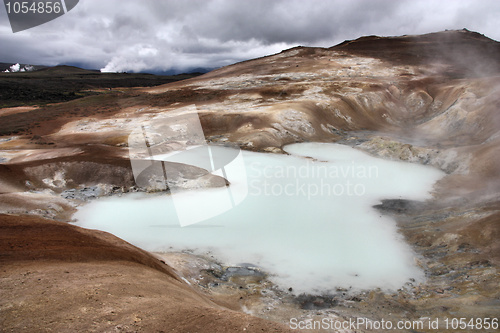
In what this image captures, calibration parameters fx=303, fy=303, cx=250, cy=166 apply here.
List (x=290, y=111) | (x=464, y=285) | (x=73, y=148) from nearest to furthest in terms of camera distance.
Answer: (x=464, y=285) → (x=73, y=148) → (x=290, y=111)

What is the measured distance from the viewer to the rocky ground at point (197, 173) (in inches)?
218

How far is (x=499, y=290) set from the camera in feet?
29.2

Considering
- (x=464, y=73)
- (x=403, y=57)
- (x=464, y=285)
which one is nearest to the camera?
(x=464, y=285)

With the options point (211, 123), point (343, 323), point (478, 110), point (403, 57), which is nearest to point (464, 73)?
point (403, 57)

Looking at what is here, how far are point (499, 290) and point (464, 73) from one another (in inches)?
2058

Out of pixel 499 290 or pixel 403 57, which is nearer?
pixel 499 290

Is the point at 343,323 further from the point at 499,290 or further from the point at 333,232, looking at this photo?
the point at 333,232

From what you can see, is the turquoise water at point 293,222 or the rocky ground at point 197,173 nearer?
the rocky ground at point 197,173

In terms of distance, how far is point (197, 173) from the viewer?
2011 centimetres

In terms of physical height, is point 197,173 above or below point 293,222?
above

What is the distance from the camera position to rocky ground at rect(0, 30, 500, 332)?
18.1 ft

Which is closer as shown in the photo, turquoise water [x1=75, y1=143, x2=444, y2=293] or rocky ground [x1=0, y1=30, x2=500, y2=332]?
rocky ground [x1=0, y1=30, x2=500, y2=332]

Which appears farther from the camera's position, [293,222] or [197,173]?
[197,173]

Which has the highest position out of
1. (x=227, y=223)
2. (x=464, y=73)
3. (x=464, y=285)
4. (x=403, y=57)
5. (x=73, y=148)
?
(x=403, y=57)
